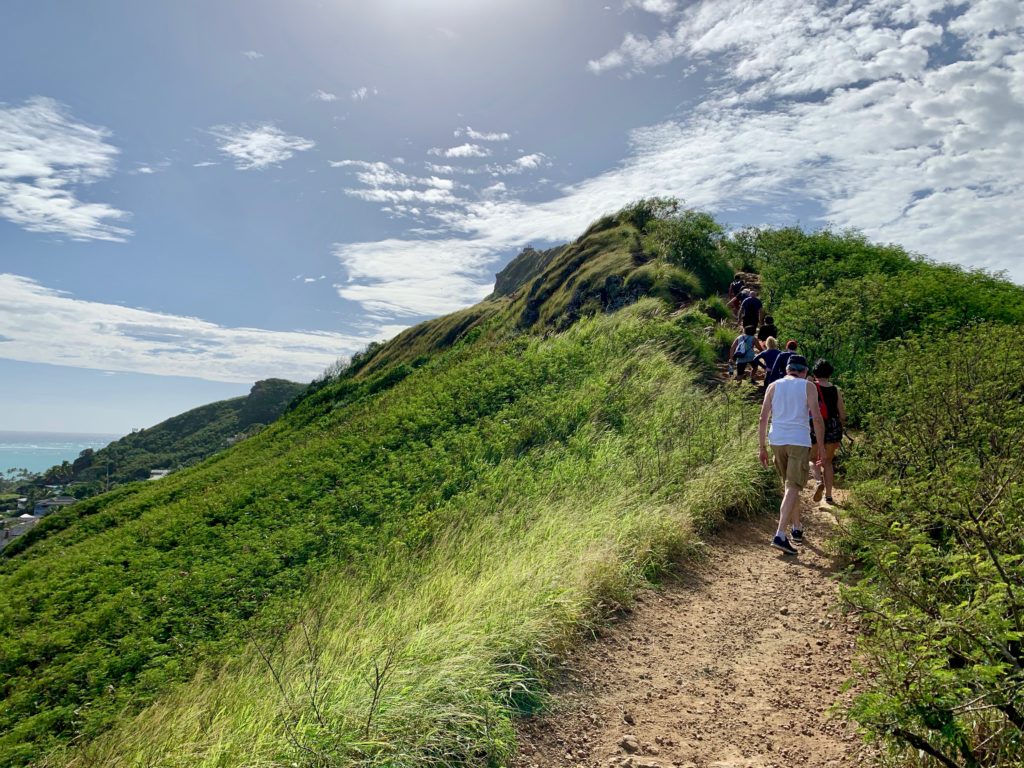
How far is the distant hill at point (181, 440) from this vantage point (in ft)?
422

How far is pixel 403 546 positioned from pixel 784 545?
214 inches

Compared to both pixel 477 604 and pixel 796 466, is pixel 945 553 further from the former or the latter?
pixel 477 604

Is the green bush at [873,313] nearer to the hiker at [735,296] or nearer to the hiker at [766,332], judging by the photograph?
the hiker at [766,332]

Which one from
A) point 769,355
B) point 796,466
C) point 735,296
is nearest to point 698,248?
point 735,296

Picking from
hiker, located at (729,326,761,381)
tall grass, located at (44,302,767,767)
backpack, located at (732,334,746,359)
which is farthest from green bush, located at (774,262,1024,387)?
tall grass, located at (44,302,767,767)

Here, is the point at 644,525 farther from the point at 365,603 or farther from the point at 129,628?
the point at 129,628

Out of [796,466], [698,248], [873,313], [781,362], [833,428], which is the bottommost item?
[796,466]

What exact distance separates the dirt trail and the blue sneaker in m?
0.38

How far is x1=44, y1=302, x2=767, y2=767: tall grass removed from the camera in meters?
3.16

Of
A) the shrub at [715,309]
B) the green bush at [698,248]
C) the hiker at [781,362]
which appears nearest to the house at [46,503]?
the green bush at [698,248]

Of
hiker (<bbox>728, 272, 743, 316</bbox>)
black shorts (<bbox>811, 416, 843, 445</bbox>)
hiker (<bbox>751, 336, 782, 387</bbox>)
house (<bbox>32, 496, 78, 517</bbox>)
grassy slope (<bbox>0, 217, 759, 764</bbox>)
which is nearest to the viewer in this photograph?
grassy slope (<bbox>0, 217, 759, 764</bbox>)

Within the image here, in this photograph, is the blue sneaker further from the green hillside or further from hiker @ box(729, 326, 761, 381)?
hiker @ box(729, 326, 761, 381)

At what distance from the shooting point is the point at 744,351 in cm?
1196

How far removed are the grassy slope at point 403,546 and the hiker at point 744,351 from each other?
1.02 metres
